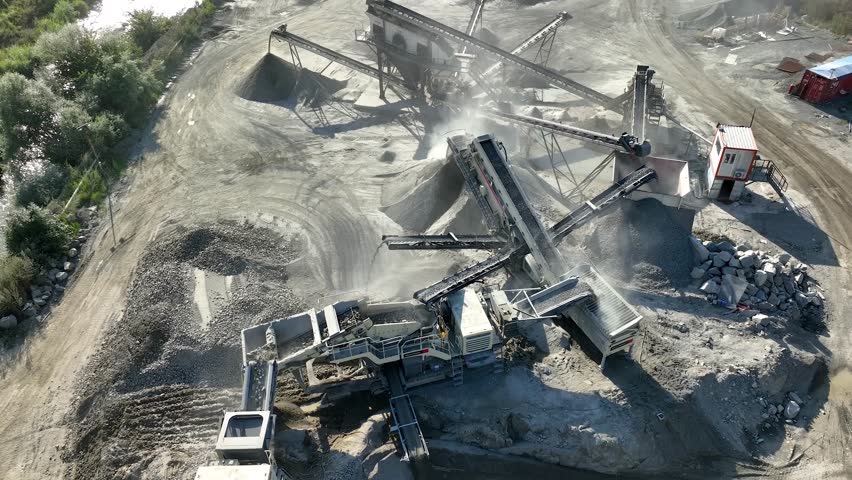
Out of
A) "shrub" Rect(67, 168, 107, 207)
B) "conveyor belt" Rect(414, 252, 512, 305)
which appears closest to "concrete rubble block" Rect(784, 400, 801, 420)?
"conveyor belt" Rect(414, 252, 512, 305)

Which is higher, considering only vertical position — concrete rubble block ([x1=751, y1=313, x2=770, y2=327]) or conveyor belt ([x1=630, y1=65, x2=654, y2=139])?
conveyor belt ([x1=630, y1=65, x2=654, y2=139])

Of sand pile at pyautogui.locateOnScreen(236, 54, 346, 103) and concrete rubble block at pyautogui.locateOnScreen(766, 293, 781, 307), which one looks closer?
concrete rubble block at pyautogui.locateOnScreen(766, 293, 781, 307)

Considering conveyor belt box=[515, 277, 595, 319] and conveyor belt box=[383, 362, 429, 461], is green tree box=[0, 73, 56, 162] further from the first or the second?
conveyor belt box=[515, 277, 595, 319]

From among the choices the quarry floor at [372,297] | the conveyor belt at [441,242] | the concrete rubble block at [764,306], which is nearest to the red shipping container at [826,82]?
the quarry floor at [372,297]

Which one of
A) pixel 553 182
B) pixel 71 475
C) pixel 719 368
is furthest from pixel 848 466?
pixel 71 475

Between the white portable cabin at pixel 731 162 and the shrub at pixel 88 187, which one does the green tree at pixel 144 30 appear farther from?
the white portable cabin at pixel 731 162

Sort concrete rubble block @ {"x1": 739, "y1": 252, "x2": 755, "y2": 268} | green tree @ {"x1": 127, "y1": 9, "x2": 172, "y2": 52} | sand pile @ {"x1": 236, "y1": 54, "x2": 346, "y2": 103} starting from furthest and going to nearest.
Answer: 1. green tree @ {"x1": 127, "y1": 9, "x2": 172, "y2": 52}
2. sand pile @ {"x1": 236, "y1": 54, "x2": 346, "y2": 103}
3. concrete rubble block @ {"x1": 739, "y1": 252, "x2": 755, "y2": 268}
